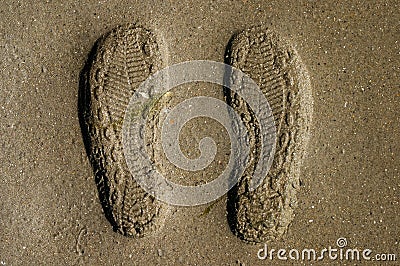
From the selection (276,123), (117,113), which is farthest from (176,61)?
(276,123)

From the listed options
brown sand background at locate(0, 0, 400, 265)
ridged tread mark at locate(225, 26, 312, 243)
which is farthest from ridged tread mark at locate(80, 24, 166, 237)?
ridged tread mark at locate(225, 26, 312, 243)

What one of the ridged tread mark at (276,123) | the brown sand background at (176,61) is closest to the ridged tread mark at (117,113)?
the brown sand background at (176,61)

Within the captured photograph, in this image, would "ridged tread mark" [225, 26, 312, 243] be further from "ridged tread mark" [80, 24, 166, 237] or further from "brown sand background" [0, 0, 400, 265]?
"ridged tread mark" [80, 24, 166, 237]

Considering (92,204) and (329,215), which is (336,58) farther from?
(92,204)

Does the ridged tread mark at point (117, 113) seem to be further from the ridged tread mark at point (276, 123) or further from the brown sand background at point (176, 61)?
the ridged tread mark at point (276, 123)
